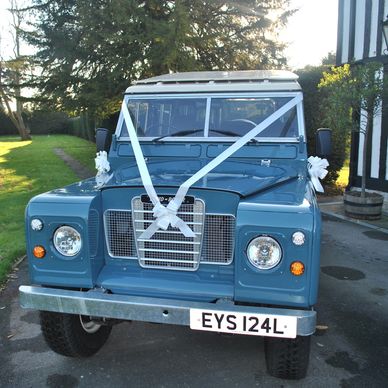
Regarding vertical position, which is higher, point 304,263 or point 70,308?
point 304,263

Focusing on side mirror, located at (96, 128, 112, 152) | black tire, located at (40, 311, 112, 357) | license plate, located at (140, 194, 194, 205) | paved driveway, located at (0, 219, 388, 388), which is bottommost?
paved driveway, located at (0, 219, 388, 388)

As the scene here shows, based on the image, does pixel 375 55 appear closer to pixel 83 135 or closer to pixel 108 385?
pixel 108 385

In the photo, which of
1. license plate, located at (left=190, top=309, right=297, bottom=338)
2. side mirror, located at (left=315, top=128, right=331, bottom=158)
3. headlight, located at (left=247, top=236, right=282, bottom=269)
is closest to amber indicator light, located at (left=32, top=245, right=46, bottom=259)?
license plate, located at (left=190, top=309, right=297, bottom=338)

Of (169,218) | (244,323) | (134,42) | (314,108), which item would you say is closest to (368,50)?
(314,108)

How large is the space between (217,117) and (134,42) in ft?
27.8

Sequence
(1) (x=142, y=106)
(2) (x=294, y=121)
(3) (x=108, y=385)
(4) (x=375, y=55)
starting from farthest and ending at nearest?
(4) (x=375, y=55), (1) (x=142, y=106), (2) (x=294, y=121), (3) (x=108, y=385)

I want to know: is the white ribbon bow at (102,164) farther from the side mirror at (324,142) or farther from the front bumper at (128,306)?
the side mirror at (324,142)

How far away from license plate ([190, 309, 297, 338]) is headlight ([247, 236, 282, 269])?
308mm

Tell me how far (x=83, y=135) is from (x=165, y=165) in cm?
3533

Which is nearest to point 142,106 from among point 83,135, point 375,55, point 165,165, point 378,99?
point 165,165

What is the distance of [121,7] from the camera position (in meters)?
11.0

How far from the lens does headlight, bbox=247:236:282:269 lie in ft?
8.72

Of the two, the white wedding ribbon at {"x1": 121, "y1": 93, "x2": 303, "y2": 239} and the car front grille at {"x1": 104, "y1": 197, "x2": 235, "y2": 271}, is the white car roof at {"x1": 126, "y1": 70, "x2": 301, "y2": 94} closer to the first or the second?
the white wedding ribbon at {"x1": 121, "y1": 93, "x2": 303, "y2": 239}

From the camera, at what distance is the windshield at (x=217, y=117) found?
4020 millimetres
